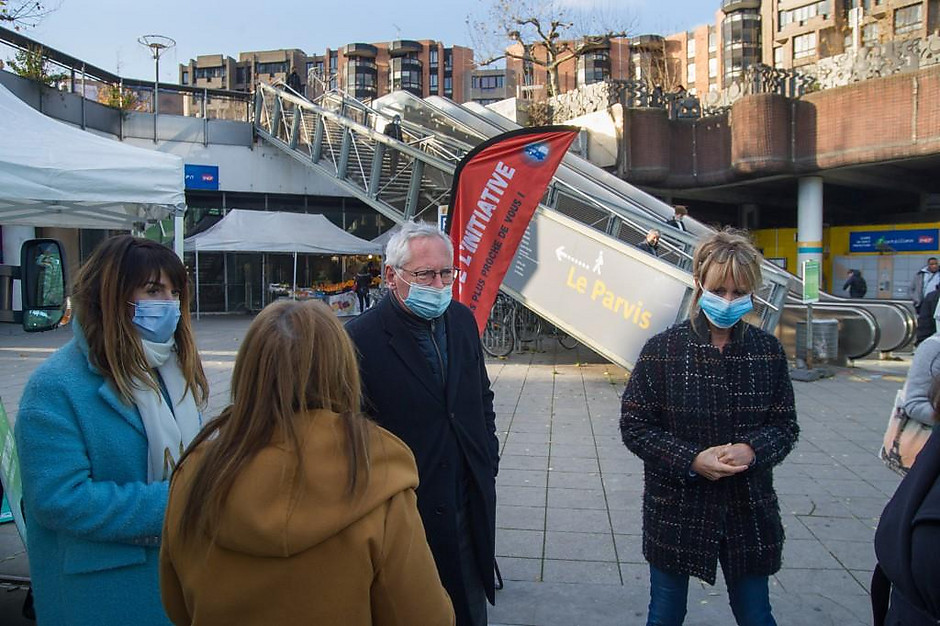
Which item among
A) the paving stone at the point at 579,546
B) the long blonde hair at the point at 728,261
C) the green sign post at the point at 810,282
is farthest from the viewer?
the green sign post at the point at 810,282

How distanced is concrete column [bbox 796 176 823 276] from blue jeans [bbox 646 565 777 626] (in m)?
19.8

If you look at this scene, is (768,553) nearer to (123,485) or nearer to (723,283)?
(723,283)

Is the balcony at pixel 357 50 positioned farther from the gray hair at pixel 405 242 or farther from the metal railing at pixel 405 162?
the gray hair at pixel 405 242

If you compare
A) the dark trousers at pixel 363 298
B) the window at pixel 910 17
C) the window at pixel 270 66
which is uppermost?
the window at pixel 270 66

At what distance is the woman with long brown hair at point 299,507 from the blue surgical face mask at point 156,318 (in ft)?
2.88

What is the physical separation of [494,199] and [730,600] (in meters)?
4.90

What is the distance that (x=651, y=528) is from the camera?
286 cm

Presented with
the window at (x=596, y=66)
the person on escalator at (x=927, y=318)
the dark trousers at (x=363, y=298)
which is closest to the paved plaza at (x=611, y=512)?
the person on escalator at (x=927, y=318)

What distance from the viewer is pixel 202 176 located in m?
21.8

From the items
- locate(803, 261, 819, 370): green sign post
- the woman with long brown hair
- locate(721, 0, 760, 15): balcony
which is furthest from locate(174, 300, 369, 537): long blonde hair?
locate(721, 0, 760, 15): balcony

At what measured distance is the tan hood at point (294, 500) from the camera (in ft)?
4.72

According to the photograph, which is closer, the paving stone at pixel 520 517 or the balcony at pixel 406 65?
the paving stone at pixel 520 517

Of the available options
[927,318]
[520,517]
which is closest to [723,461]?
[520,517]

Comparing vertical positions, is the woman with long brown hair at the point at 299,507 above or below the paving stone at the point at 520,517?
above
